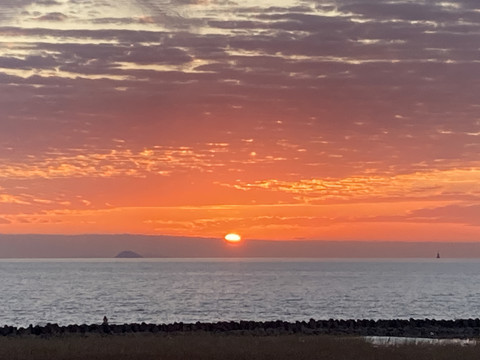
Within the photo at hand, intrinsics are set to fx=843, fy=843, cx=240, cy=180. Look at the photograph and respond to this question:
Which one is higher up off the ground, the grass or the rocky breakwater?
the rocky breakwater

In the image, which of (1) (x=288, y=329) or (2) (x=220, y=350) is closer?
(2) (x=220, y=350)

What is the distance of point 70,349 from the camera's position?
32000 millimetres

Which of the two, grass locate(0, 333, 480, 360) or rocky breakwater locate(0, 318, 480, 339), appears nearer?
grass locate(0, 333, 480, 360)

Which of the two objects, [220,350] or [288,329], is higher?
[288,329]

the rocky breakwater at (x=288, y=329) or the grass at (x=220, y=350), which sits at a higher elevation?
the rocky breakwater at (x=288, y=329)

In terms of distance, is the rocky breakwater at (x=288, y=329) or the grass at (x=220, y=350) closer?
the grass at (x=220, y=350)

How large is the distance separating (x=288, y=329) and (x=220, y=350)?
18.4 metres

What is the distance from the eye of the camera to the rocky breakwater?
46.9 metres

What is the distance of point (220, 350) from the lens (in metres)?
32.0

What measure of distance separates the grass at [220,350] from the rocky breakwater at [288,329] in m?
10.4

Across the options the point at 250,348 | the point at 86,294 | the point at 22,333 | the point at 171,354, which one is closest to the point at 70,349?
the point at 171,354

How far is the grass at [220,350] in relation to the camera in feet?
99.5

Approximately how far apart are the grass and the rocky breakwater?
10.4 metres

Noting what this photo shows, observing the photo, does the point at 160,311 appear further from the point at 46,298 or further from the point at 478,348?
the point at 478,348
